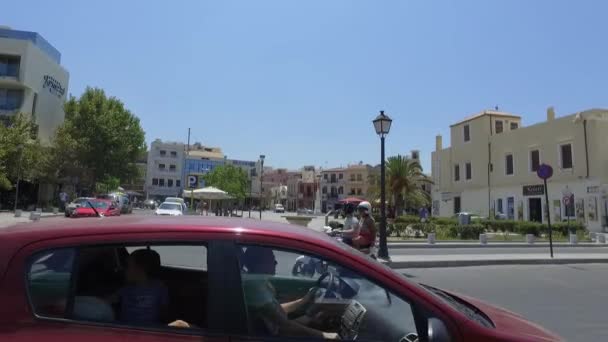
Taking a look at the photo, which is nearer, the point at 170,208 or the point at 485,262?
the point at 485,262

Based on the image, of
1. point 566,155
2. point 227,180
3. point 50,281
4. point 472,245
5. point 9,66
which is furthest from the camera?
point 227,180

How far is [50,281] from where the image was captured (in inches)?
84.8

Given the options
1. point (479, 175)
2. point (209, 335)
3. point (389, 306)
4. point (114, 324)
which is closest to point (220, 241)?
point (209, 335)

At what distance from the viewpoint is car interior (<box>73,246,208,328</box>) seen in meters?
2.21

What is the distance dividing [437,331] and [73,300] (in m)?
1.78

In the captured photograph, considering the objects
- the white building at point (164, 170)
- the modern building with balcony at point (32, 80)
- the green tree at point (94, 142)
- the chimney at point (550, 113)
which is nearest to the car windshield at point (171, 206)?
the green tree at point (94, 142)

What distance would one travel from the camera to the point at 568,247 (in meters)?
21.9

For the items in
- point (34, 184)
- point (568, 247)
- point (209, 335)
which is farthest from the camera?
point (34, 184)

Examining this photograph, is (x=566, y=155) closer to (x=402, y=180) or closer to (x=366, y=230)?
(x=402, y=180)

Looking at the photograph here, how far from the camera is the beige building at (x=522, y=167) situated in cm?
3209

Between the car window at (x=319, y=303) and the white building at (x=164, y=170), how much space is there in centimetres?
8944

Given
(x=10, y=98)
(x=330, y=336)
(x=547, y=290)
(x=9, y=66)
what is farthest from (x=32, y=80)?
(x=330, y=336)

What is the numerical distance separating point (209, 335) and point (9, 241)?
3.69 ft

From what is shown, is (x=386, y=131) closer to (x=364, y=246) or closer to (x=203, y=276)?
(x=364, y=246)
